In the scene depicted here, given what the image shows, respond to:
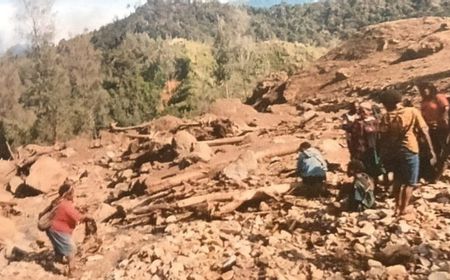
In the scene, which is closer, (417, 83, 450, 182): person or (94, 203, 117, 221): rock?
(417, 83, 450, 182): person

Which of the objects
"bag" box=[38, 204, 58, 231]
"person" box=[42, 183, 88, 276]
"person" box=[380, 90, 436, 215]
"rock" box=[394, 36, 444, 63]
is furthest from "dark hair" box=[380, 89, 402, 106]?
"rock" box=[394, 36, 444, 63]

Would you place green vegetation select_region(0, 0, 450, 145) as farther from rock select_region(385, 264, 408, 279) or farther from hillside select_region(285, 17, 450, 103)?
rock select_region(385, 264, 408, 279)

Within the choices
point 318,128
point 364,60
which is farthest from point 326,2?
point 318,128

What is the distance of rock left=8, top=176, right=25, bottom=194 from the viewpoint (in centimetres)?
1095

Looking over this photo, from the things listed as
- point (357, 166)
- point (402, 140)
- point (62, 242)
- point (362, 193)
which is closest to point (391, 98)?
point (402, 140)

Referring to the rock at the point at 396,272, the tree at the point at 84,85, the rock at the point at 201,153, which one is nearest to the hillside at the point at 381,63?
the rock at the point at 201,153

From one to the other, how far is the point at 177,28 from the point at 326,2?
21.0 metres

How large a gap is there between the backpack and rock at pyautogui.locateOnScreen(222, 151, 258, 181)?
2255mm

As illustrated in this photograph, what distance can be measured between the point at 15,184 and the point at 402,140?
8.16 meters

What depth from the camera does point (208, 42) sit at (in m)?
70.0

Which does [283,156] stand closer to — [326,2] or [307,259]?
[307,259]

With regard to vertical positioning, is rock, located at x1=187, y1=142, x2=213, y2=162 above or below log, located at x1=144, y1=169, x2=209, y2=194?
above

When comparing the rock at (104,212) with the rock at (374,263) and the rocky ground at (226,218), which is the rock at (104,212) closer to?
the rocky ground at (226,218)

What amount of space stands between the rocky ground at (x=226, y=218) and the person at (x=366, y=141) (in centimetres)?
36
